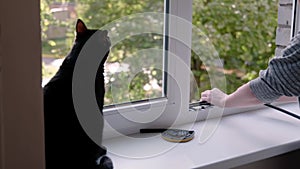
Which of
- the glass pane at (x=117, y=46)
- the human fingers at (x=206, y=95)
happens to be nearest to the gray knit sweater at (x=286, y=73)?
the human fingers at (x=206, y=95)

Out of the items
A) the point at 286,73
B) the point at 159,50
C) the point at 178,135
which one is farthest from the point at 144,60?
the point at 286,73

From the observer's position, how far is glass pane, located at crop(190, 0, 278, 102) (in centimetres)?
150

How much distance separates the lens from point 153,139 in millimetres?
1334

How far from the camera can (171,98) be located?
1.42 m

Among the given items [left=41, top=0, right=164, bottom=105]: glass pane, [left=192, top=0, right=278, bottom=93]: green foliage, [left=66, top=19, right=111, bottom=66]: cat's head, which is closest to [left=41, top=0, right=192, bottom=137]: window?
[left=41, top=0, right=164, bottom=105]: glass pane

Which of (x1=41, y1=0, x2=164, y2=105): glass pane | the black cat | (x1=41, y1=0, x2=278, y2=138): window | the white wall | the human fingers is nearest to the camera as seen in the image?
the white wall

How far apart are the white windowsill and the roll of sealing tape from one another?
2 cm

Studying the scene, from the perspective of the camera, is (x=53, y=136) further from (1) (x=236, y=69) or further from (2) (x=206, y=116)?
(1) (x=236, y=69)

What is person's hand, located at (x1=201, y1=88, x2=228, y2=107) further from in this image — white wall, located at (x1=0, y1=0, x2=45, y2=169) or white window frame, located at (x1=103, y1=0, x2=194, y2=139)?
white wall, located at (x1=0, y1=0, x2=45, y2=169)

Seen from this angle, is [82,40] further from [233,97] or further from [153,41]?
[233,97]

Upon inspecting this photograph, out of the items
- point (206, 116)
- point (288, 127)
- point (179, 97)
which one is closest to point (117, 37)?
point (179, 97)

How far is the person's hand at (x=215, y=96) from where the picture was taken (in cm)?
144

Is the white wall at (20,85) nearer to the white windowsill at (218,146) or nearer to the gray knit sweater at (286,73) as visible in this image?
the white windowsill at (218,146)

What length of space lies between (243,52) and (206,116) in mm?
341
